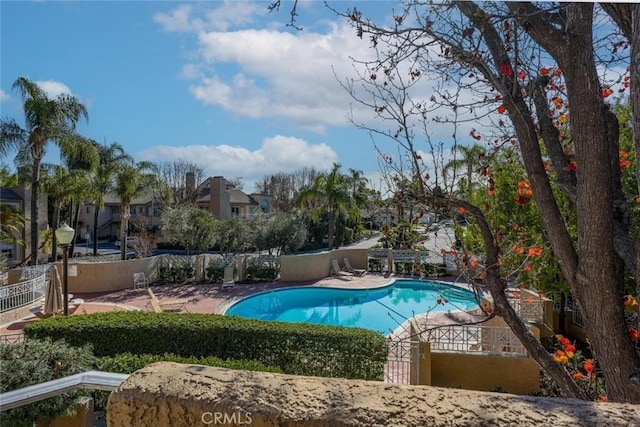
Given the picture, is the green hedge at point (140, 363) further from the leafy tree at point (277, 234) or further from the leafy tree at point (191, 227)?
the leafy tree at point (277, 234)

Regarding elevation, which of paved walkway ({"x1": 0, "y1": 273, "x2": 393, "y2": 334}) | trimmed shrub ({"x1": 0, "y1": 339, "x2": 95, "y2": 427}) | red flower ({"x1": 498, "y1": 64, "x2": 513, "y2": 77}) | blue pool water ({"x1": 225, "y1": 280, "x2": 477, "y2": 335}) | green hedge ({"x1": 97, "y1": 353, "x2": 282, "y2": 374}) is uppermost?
red flower ({"x1": 498, "y1": 64, "x2": 513, "y2": 77})

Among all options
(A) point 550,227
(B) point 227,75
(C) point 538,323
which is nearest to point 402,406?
(A) point 550,227

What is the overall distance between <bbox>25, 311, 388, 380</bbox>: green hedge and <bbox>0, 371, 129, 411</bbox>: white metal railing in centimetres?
717

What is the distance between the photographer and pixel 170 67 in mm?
7238

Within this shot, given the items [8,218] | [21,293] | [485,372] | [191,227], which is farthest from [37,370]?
[8,218]

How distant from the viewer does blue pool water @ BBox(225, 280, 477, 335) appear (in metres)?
17.2

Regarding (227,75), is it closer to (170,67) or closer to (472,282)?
(170,67)

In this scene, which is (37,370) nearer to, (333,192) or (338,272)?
(338,272)

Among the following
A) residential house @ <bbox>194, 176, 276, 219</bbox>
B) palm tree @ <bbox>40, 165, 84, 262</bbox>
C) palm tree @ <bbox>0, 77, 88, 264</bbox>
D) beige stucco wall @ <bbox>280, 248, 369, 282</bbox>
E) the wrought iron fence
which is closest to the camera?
the wrought iron fence

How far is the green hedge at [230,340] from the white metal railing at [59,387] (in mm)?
7167

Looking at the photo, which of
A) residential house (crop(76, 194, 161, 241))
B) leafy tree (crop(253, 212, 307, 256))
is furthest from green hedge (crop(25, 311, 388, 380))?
residential house (crop(76, 194, 161, 241))

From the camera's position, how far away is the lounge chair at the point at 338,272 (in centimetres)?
2341

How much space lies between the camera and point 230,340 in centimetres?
902

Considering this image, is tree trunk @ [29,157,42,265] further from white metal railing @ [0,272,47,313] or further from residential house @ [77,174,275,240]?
residential house @ [77,174,275,240]
